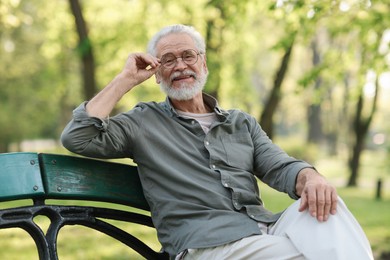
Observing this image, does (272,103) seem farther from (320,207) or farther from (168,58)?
(320,207)

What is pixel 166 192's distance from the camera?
3.18m

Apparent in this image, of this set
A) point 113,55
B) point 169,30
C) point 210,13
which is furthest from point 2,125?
point 169,30

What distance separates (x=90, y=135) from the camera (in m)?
2.96

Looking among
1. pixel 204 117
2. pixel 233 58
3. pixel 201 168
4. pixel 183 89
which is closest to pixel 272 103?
pixel 233 58

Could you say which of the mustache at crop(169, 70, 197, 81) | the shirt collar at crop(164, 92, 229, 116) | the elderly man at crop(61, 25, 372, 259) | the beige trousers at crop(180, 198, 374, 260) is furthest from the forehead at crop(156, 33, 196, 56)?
the beige trousers at crop(180, 198, 374, 260)

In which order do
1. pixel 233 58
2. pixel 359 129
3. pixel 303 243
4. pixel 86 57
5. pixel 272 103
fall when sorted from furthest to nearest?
pixel 233 58 < pixel 359 129 < pixel 272 103 < pixel 86 57 < pixel 303 243

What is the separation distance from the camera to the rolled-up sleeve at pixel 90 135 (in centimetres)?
295

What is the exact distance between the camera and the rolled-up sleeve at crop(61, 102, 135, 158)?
9.67ft

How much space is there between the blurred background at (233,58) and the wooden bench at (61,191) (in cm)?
273

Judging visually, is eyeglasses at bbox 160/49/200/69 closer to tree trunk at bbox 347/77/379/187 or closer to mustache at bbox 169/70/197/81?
mustache at bbox 169/70/197/81

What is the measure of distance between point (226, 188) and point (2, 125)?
2675cm

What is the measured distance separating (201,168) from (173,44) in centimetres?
72

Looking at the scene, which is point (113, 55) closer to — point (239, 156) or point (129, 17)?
point (129, 17)

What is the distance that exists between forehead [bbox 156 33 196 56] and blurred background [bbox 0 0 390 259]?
2.10 m
